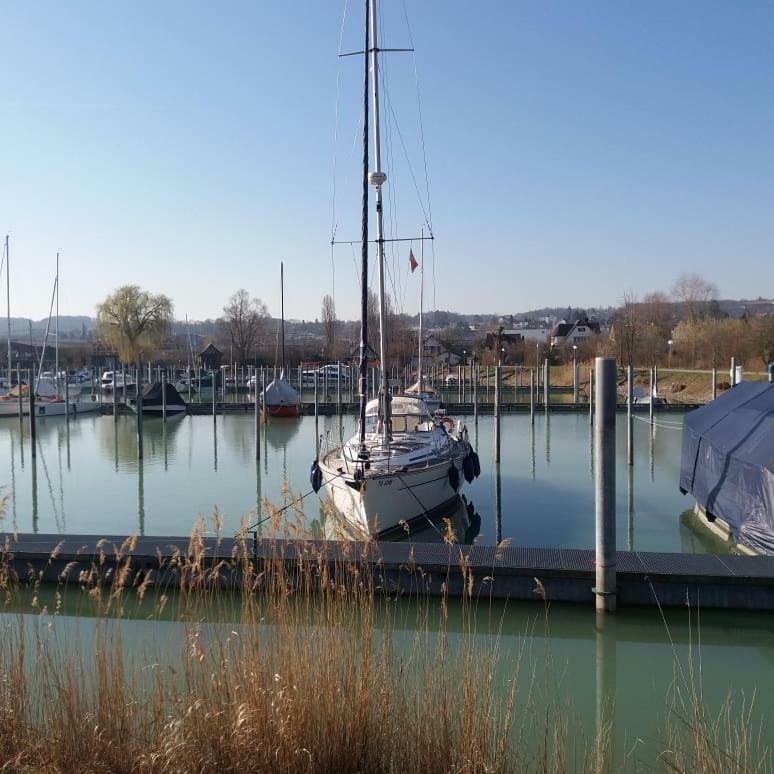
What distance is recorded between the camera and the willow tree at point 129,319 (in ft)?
217

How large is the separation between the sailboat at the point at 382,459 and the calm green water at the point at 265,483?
2.66 feet

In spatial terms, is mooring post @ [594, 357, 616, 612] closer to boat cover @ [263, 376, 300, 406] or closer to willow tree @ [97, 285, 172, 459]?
boat cover @ [263, 376, 300, 406]

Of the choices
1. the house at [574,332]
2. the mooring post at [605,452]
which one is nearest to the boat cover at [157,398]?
the mooring post at [605,452]

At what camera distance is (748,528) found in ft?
36.8

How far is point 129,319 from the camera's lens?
218 feet

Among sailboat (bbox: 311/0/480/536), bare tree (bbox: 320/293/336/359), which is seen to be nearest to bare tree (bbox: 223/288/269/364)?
bare tree (bbox: 320/293/336/359)

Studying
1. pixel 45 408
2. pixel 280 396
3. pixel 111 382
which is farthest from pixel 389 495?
pixel 111 382

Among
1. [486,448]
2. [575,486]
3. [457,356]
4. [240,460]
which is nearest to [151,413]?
[240,460]

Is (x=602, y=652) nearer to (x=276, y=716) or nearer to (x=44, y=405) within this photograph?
(x=276, y=716)

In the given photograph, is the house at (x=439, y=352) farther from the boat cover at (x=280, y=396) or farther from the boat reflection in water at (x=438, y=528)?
the boat reflection in water at (x=438, y=528)

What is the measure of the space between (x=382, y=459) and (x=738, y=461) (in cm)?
587

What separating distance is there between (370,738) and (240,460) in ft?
71.1

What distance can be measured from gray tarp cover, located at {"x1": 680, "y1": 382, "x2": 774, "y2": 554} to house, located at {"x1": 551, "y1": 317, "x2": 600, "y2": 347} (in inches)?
2802

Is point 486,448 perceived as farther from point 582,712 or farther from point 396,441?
point 582,712
